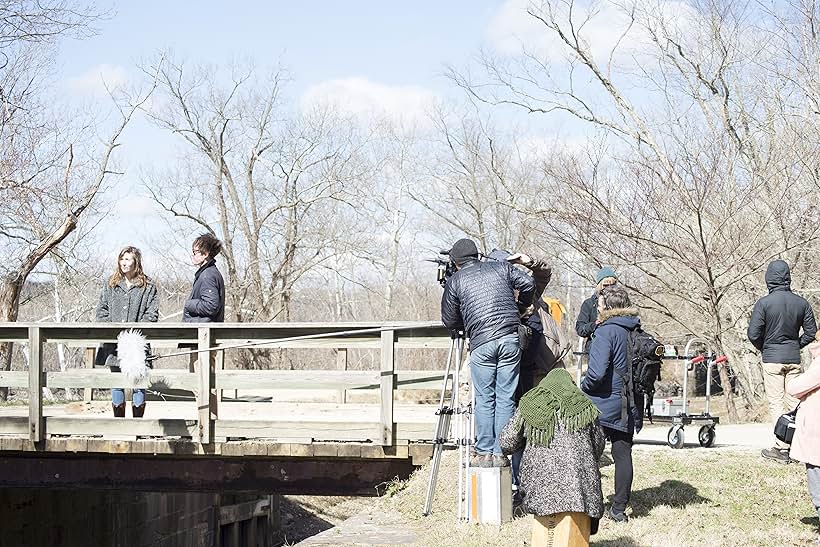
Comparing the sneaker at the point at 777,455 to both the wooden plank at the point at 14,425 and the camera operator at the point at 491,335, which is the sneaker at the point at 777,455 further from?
the wooden plank at the point at 14,425

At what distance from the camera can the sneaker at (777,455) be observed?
33.4 ft

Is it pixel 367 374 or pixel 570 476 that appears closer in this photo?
pixel 570 476

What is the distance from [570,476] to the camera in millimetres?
5668

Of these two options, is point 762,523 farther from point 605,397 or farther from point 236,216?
point 236,216

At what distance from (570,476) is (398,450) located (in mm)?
4361

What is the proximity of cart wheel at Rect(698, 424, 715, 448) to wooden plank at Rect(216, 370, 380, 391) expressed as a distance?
400 cm

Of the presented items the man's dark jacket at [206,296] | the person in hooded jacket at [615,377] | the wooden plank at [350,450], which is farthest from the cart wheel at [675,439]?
the man's dark jacket at [206,296]

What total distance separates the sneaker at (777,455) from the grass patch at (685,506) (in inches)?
3.6

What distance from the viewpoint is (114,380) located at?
33.3ft

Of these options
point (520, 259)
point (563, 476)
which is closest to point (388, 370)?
point (520, 259)

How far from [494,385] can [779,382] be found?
4.18m

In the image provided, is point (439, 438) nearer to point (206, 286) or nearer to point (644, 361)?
point (644, 361)

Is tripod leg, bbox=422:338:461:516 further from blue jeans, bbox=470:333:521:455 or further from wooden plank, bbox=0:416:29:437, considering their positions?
→ wooden plank, bbox=0:416:29:437

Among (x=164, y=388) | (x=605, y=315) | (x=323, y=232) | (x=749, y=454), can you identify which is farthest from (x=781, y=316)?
(x=323, y=232)
